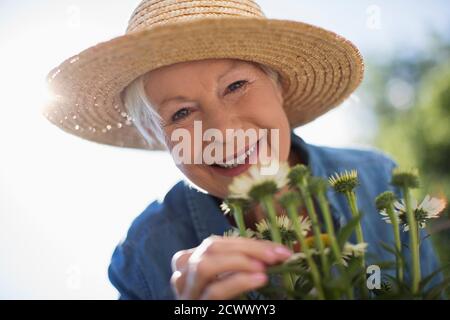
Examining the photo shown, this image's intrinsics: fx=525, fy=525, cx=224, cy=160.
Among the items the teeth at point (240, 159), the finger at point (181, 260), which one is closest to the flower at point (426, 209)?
the finger at point (181, 260)

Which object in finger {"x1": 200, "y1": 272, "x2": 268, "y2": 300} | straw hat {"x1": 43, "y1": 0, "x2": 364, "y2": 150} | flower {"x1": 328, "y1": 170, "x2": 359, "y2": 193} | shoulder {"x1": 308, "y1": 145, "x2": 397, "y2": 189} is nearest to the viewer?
finger {"x1": 200, "y1": 272, "x2": 268, "y2": 300}

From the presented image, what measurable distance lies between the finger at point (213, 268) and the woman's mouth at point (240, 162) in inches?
19.8

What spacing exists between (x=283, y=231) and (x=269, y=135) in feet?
1.55

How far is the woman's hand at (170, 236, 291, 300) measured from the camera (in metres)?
0.53

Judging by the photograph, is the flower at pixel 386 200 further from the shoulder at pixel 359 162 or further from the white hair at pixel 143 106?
the shoulder at pixel 359 162

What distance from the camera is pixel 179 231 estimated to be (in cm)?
139

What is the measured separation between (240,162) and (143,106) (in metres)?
0.26

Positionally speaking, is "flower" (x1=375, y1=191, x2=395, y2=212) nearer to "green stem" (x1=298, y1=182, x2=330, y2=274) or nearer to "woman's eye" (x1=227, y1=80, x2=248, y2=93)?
"green stem" (x1=298, y1=182, x2=330, y2=274)

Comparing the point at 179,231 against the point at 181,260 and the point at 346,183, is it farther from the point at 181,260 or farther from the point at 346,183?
the point at 346,183

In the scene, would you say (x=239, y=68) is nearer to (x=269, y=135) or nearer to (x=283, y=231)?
(x=269, y=135)

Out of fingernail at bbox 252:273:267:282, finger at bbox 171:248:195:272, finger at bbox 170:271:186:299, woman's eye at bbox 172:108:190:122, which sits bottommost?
finger at bbox 170:271:186:299

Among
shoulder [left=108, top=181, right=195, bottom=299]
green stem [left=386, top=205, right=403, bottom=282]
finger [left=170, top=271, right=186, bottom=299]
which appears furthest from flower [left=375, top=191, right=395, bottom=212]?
shoulder [left=108, top=181, right=195, bottom=299]

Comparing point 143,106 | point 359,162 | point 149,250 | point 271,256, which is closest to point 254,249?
point 271,256
